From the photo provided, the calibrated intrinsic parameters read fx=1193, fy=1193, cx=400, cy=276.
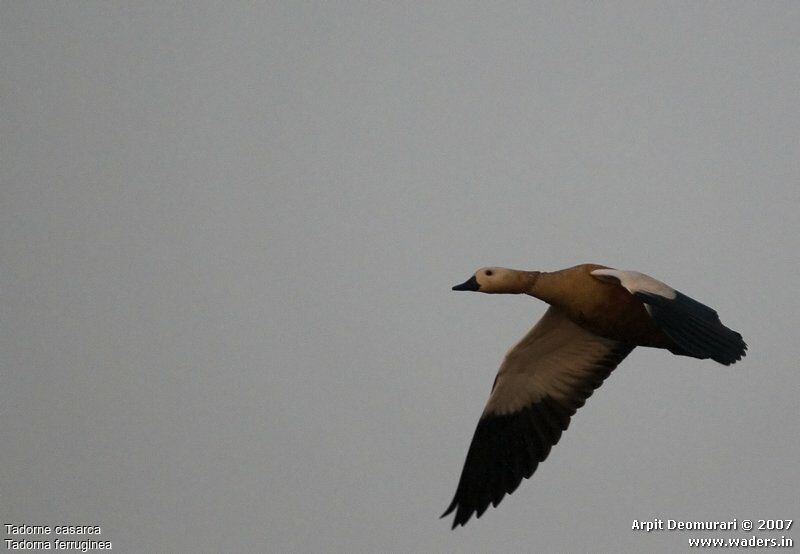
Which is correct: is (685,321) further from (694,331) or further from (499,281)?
(499,281)

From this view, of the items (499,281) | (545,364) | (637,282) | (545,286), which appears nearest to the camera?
(637,282)

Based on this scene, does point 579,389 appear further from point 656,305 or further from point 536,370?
point 656,305

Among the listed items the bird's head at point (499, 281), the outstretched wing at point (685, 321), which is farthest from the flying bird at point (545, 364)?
the outstretched wing at point (685, 321)

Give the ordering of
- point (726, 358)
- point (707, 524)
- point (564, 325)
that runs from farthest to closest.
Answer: point (707, 524)
point (564, 325)
point (726, 358)

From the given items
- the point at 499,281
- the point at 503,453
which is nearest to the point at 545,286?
the point at 499,281

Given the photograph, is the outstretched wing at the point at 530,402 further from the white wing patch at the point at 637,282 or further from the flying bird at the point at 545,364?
the white wing patch at the point at 637,282

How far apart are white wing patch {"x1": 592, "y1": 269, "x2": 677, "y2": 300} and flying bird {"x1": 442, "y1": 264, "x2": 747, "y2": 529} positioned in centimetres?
8

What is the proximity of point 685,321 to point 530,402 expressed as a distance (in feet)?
7.60

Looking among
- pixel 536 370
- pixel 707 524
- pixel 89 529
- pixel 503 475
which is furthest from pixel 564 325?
pixel 89 529

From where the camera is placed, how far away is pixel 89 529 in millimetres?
13781

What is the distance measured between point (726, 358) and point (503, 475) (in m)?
2.78

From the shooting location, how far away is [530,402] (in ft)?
Answer: 37.1

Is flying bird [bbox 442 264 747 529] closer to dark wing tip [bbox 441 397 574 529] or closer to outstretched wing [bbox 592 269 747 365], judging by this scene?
dark wing tip [bbox 441 397 574 529]

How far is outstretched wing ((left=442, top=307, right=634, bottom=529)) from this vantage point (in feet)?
36.1
